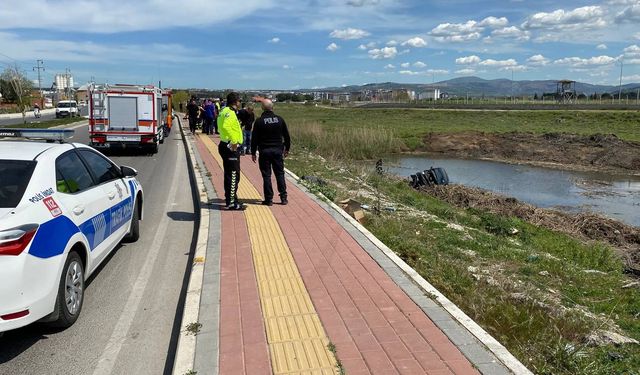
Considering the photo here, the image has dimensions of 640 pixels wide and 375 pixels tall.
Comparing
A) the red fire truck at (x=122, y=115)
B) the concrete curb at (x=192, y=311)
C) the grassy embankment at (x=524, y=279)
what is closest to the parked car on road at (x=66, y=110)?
the red fire truck at (x=122, y=115)

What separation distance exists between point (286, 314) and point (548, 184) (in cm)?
2003

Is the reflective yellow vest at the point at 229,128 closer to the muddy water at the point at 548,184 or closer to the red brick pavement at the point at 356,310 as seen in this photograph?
the red brick pavement at the point at 356,310

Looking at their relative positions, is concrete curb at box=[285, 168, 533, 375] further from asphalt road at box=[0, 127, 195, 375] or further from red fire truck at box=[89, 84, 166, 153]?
red fire truck at box=[89, 84, 166, 153]

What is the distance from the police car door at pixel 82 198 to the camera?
498 centimetres

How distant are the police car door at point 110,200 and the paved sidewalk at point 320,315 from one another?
4.31ft

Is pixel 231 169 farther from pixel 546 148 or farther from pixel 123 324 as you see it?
pixel 546 148

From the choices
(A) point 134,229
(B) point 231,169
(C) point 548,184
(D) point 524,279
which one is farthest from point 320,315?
(C) point 548,184

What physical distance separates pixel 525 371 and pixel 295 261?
3023 mm

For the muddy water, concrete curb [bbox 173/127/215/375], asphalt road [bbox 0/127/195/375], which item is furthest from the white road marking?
the muddy water

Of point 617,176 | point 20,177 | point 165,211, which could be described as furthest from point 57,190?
point 617,176

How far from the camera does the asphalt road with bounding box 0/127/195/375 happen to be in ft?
13.6

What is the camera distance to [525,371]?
3711 millimetres

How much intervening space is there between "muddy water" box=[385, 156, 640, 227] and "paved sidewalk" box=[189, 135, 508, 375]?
1174 centimetres

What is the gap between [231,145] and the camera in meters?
8.77
